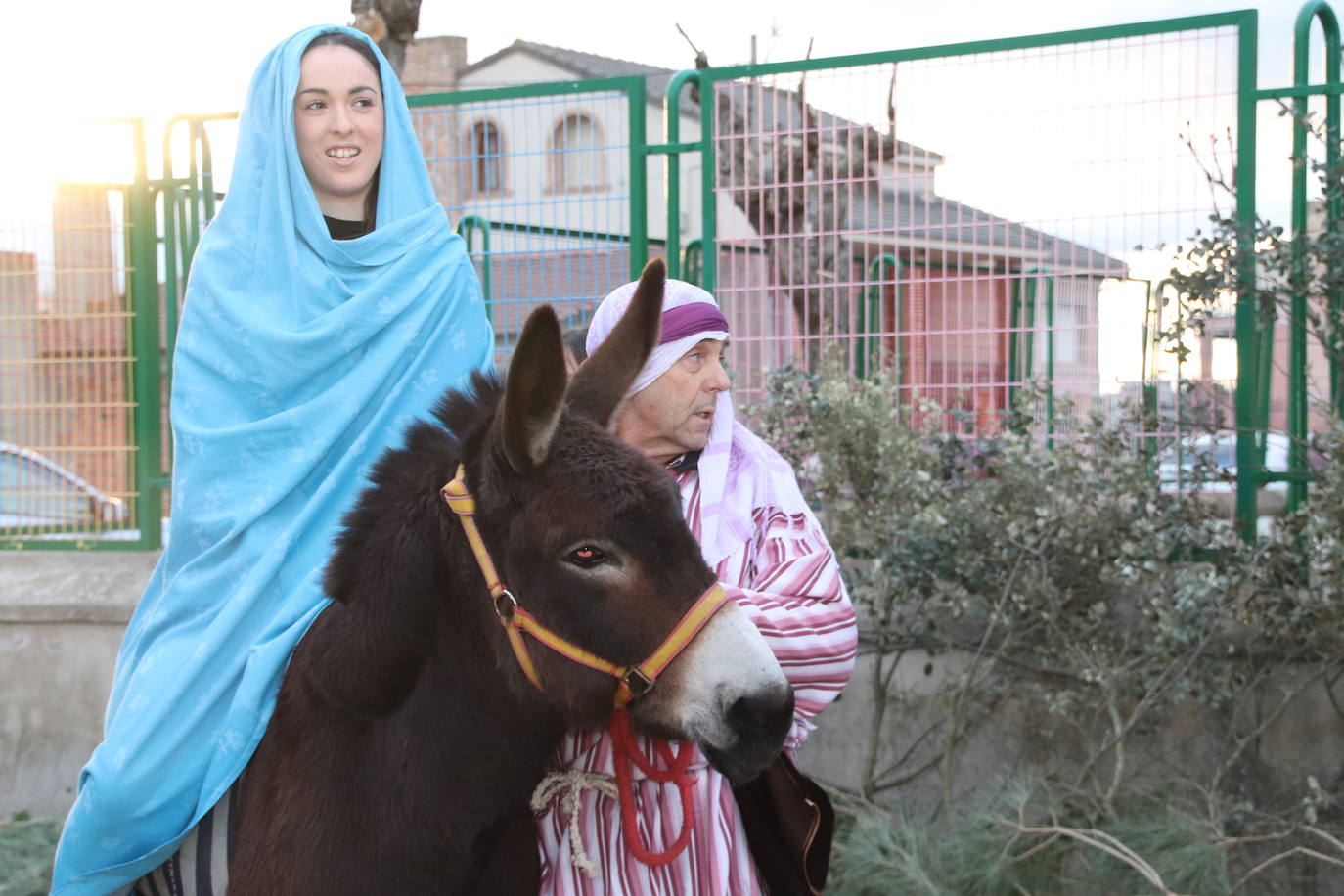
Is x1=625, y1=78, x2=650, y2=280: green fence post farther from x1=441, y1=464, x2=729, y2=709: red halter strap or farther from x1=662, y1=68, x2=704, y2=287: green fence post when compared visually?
x1=441, y1=464, x2=729, y2=709: red halter strap

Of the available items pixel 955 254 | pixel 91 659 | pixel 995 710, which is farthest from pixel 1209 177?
pixel 91 659

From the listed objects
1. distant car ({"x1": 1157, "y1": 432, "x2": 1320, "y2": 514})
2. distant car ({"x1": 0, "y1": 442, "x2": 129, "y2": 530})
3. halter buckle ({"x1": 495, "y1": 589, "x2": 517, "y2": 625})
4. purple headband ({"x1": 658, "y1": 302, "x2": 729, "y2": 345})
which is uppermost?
purple headband ({"x1": 658, "y1": 302, "x2": 729, "y2": 345})

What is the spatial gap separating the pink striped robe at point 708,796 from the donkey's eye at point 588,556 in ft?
0.85

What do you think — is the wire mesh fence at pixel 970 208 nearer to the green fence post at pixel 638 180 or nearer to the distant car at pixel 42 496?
the green fence post at pixel 638 180

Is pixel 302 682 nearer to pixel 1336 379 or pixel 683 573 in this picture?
pixel 683 573

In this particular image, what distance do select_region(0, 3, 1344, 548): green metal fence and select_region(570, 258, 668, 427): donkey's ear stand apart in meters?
2.92

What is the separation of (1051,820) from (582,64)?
85.6 feet

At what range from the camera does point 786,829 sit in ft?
7.42

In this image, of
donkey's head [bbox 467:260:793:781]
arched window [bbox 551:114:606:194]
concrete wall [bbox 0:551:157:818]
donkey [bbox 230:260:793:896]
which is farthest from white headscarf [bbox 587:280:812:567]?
concrete wall [bbox 0:551:157:818]

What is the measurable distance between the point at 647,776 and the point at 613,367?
704 millimetres

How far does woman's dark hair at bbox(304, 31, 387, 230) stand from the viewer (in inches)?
111

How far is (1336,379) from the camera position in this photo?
455 cm

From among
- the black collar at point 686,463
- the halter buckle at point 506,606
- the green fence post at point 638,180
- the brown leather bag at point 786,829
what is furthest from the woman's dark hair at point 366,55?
the green fence post at point 638,180

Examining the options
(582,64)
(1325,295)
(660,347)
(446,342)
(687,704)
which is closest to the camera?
(687,704)
